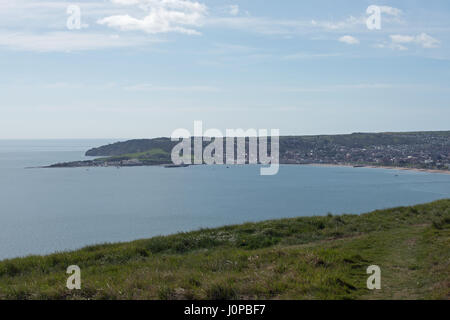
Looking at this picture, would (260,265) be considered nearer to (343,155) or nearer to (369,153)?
(343,155)

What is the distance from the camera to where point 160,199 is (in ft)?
285

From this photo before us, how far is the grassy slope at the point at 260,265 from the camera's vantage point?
7164mm

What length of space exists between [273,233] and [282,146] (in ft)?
577

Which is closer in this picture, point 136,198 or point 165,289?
point 165,289

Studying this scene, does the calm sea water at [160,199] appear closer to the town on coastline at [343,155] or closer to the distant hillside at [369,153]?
the town on coastline at [343,155]

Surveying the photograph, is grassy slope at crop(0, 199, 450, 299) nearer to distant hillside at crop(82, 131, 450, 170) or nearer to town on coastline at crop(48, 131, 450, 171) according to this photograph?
town on coastline at crop(48, 131, 450, 171)

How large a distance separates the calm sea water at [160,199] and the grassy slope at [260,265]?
124 ft

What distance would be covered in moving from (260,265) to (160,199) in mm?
79194

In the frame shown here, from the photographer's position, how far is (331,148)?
19525 cm

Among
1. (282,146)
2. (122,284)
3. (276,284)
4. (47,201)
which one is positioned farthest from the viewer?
(282,146)

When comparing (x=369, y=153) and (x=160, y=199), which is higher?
(x=369, y=153)

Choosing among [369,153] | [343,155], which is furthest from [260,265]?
[369,153]
